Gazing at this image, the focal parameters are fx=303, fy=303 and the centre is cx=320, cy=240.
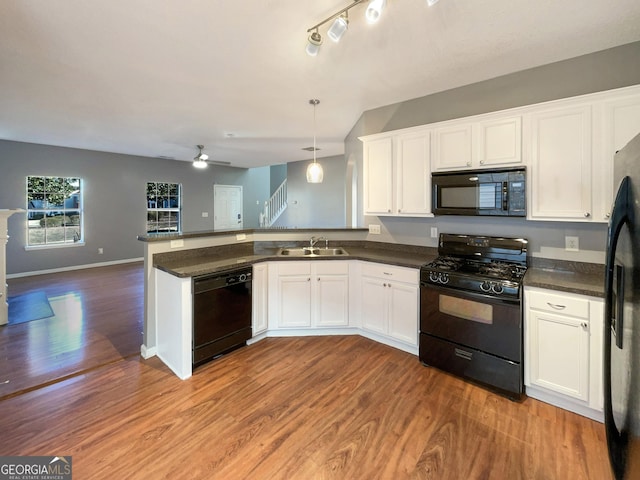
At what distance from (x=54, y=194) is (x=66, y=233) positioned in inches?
33.0

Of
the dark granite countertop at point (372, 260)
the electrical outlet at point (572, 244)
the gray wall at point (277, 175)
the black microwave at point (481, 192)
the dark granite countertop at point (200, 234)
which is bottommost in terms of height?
the dark granite countertop at point (372, 260)

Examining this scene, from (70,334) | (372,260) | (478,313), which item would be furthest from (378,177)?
(70,334)

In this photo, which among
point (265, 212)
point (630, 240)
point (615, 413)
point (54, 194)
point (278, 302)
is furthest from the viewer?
point (265, 212)

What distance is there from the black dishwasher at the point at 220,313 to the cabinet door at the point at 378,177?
59.8 inches

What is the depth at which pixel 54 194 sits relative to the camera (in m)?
6.35

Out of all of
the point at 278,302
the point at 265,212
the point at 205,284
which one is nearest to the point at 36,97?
the point at 205,284

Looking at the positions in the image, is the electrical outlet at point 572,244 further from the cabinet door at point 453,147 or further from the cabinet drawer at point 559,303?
the cabinet door at point 453,147

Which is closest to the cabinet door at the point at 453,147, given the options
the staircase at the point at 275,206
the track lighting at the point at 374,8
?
the track lighting at the point at 374,8

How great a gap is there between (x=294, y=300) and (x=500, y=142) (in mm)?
2410

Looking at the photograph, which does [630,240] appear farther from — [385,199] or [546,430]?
[385,199]

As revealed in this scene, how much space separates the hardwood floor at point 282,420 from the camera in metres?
1.66

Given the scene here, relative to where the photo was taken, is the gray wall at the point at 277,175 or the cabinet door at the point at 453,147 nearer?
the cabinet door at the point at 453,147

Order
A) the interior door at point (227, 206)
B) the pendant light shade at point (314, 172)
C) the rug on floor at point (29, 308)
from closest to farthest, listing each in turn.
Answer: the pendant light shade at point (314, 172) → the rug on floor at point (29, 308) → the interior door at point (227, 206)

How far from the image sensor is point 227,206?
9.27 metres
